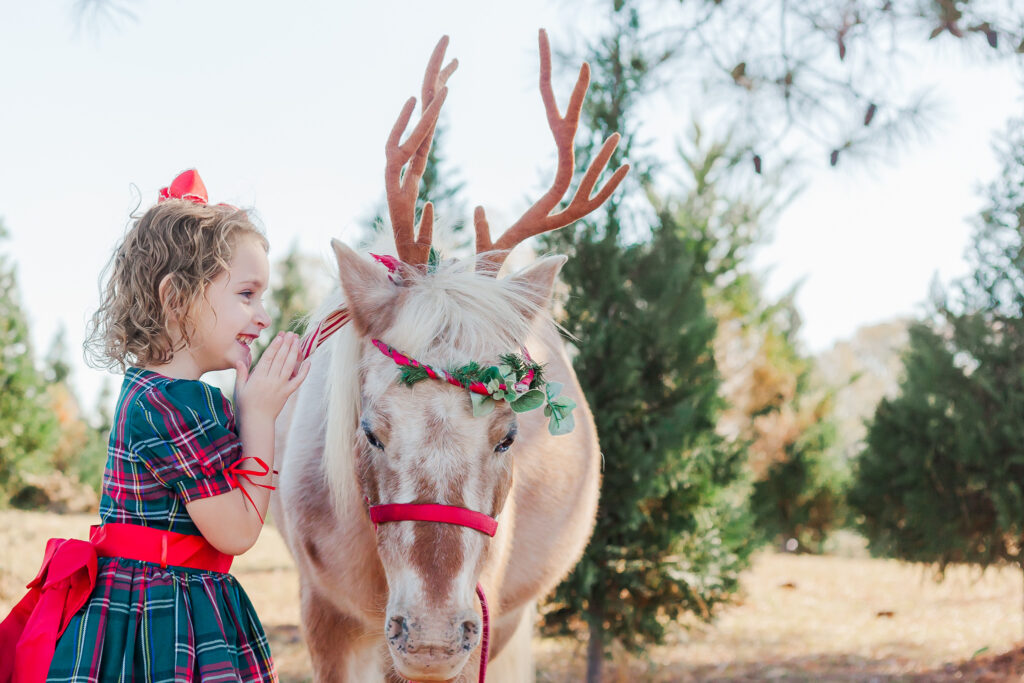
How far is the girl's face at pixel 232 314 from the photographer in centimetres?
179

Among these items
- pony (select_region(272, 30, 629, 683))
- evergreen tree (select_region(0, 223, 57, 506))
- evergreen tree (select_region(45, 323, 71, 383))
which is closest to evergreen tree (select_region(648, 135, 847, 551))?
pony (select_region(272, 30, 629, 683))

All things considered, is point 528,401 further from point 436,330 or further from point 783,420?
point 783,420

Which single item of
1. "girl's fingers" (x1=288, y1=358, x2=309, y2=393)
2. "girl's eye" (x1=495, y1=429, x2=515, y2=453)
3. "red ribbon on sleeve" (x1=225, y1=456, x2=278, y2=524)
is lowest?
"red ribbon on sleeve" (x1=225, y1=456, x2=278, y2=524)

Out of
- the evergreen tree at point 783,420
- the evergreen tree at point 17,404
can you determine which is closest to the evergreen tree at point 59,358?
the evergreen tree at point 17,404

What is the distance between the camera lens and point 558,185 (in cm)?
270

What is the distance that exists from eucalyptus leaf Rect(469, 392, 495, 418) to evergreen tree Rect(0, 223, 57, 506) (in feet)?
35.8

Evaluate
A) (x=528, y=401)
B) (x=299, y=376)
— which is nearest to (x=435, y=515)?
(x=528, y=401)

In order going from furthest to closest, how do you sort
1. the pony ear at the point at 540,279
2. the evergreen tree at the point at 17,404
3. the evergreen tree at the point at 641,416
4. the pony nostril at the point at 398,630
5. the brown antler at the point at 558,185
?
the evergreen tree at the point at 17,404 → the evergreen tree at the point at 641,416 → the brown antler at the point at 558,185 → the pony ear at the point at 540,279 → the pony nostril at the point at 398,630

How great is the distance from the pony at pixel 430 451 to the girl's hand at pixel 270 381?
227 mm

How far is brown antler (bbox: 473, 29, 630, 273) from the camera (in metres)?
2.59

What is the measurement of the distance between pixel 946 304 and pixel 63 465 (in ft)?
51.0

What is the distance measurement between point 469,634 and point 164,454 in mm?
797

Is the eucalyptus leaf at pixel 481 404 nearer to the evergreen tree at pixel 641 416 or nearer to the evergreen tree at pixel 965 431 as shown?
the evergreen tree at pixel 641 416

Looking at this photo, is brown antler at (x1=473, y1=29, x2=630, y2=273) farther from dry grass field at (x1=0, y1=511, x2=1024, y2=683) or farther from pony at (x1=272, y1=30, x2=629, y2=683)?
dry grass field at (x1=0, y1=511, x2=1024, y2=683)
